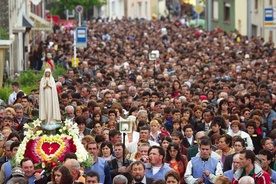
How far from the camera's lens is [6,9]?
135ft

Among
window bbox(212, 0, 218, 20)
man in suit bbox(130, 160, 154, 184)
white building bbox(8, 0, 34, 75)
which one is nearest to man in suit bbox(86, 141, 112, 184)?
man in suit bbox(130, 160, 154, 184)

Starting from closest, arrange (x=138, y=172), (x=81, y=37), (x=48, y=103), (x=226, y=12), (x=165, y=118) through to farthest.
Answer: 1. (x=138, y=172)
2. (x=48, y=103)
3. (x=165, y=118)
4. (x=81, y=37)
5. (x=226, y=12)

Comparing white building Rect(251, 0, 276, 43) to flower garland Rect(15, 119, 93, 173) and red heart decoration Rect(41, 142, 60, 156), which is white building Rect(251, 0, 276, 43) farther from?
red heart decoration Rect(41, 142, 60, 156)

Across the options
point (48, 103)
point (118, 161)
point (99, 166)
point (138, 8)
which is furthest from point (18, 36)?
point (138, 8)

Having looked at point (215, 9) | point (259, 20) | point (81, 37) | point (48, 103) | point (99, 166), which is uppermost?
point (215, 9)

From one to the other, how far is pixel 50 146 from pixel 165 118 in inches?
235

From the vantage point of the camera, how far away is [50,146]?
18.5 meters

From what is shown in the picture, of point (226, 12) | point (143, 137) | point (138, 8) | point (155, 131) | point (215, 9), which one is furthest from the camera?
point (138, 8)

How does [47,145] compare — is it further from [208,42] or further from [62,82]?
[208,42]

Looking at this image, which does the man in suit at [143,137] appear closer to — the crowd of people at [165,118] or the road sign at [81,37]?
the crowd of people at [165,118]

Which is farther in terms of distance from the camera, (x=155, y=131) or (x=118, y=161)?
(x=155, y=131)

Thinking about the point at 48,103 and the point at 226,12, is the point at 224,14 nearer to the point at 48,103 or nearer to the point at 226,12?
the point at 226,12

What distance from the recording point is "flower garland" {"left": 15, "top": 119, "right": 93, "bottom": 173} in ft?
58.8

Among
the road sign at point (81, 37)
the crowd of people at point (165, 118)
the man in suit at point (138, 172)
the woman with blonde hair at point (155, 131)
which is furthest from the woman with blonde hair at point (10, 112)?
the road sign at point (81, 37)
